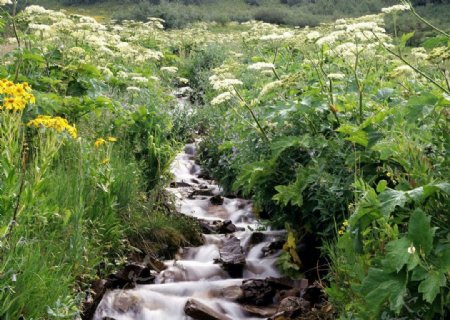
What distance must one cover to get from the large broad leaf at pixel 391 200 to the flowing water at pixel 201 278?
7.66 feet

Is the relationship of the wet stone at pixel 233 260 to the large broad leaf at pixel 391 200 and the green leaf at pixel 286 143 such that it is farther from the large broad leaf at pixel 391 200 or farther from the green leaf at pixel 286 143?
the large broad leaf at pixel 391 200

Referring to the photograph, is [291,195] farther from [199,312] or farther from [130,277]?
[130,277]

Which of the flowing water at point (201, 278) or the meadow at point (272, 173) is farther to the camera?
the flowing water at point (201, 278)

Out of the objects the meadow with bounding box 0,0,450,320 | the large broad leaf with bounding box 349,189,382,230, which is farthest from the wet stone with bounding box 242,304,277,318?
the large broad leaf with bounding box 349,189,382,230

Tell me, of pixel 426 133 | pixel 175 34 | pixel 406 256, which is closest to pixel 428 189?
pixel 406 256

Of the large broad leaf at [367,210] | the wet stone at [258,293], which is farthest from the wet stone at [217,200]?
the large broad leaf at [367,210]

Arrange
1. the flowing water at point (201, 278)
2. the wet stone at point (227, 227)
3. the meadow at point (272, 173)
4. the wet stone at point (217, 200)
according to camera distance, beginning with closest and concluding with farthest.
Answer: the meadow at point (272, 173) < the flowing water at point (201, 278) < the wet stone at point (227, 227) < the wet stone at point (217, 200)

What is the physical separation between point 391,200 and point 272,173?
262cm

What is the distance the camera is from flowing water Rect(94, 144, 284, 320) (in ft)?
15.3

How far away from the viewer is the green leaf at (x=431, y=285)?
7.97ft

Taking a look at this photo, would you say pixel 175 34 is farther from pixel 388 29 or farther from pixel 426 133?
pixel 426 133

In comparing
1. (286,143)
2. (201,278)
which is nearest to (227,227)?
(201,278)

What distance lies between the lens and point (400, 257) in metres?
2.53

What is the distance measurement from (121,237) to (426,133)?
292cm
